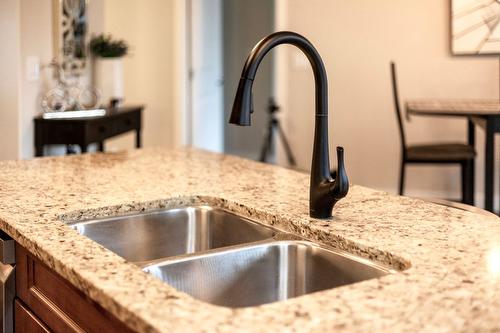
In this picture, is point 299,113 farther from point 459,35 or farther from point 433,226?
point 433,226

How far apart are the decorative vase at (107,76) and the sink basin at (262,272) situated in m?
3.80

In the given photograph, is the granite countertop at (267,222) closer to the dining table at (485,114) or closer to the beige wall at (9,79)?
the beige wall at (9,79)

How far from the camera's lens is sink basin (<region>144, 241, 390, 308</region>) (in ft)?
4.24

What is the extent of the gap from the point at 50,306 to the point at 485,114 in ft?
11.0

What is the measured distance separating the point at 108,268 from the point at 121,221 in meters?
0.50

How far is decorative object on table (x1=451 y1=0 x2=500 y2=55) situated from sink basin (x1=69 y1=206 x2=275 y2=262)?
13.9ft

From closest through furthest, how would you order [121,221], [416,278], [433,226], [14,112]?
[416,278] → [433,226] → [121,221] → [14,112]

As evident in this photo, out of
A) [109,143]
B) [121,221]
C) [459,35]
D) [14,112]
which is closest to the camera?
[121,221]

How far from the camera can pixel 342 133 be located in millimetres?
5918

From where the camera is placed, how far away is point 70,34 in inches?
181

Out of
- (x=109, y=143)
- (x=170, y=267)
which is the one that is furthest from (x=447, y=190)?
(x=170, y=267)

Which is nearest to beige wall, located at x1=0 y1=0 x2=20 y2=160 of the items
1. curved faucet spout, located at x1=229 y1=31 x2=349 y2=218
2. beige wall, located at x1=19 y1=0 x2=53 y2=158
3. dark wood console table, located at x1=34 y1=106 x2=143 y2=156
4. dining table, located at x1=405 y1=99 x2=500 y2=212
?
beige wall, located at x1=19 y1=0 x2=53 y2=158

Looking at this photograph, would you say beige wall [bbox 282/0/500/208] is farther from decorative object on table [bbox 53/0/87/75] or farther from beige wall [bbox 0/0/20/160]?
beige wall [bbox 0/0/20/160]

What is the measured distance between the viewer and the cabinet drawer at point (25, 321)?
139 centimetres
